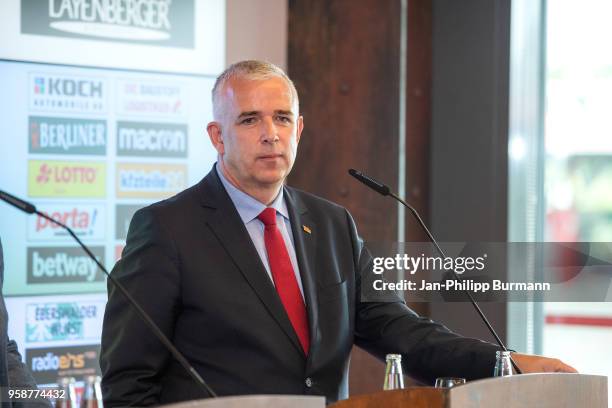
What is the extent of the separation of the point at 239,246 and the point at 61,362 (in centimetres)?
145

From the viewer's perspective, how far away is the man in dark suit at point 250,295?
89.0 inches

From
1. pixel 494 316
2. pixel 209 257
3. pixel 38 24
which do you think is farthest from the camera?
pixel 494 316

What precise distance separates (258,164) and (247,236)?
19cm

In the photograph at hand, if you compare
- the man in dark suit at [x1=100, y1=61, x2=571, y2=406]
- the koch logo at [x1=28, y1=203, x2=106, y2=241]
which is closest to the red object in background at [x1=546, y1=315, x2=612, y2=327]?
the man in dark suit at [x1=100, y1=61, x2=571, y2=406]

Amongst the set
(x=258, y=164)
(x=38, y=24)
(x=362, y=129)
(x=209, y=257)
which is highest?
(x=38, y=24)

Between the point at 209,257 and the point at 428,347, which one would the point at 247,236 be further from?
the point at 428,347

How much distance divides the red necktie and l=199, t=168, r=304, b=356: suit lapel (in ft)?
0.20

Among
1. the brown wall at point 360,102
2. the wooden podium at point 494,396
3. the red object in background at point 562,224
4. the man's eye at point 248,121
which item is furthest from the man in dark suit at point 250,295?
the red object in background at point 562,224

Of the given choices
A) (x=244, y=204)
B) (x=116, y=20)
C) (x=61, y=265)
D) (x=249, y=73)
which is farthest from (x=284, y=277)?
(x=116, y=20)

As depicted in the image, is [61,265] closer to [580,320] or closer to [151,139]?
[151,139]

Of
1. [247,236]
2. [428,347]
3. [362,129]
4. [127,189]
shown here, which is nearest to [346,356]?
[428,347]

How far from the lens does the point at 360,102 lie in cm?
417

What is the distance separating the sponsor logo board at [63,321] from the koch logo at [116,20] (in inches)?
41.5

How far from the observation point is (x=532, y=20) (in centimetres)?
413
